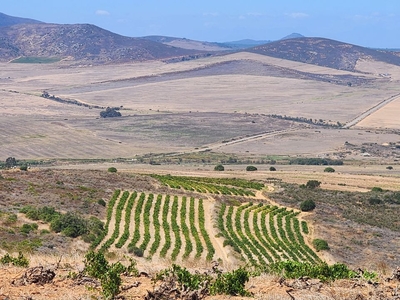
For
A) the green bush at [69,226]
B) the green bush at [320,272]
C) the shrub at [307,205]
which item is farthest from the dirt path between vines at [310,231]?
the green bush at [320,272]

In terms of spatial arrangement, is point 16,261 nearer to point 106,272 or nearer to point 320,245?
point 106,272

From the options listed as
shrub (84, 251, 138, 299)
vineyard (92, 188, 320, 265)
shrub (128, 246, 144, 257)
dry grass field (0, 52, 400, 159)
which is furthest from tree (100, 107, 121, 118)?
shrub (84, 251, 138, 299)

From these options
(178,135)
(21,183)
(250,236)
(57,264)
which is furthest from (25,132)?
(57,264)

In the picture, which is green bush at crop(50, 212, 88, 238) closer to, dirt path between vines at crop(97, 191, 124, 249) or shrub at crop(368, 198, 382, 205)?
dirt path between vines at crop(97, 191, 124, 249)

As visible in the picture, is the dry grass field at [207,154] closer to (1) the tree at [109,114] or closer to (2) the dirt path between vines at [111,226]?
(2) the dirt path between vines at [111,226]

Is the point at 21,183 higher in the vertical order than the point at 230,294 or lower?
lower

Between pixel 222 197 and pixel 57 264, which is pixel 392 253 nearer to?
pixel 222 197

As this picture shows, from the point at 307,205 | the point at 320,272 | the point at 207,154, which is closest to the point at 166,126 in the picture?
the point at 207,154

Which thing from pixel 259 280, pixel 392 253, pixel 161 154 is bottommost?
pixel 161 154
